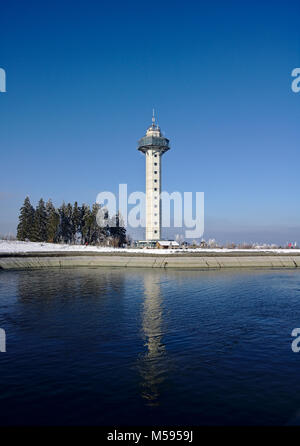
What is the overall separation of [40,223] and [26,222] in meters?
4.75

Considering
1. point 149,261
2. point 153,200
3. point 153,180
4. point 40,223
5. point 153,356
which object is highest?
point 153,180

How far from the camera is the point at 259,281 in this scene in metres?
37.6

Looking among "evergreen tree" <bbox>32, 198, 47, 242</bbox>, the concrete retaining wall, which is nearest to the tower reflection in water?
the concrete retaining wall

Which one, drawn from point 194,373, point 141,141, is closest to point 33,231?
point 141,141

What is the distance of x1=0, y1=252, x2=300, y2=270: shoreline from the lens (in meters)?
55.9

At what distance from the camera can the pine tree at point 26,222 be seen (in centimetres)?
11012

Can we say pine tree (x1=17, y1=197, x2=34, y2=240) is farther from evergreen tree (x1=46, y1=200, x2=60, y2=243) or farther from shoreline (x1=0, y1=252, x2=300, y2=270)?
shoreline (x1=0, y1=252, x2=300, y2=270)

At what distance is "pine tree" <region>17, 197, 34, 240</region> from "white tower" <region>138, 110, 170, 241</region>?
41.8m

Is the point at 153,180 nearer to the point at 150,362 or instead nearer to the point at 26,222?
the point at 26,222

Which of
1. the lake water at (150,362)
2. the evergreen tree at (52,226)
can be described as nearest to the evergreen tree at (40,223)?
the evergreen tree at (52,226)

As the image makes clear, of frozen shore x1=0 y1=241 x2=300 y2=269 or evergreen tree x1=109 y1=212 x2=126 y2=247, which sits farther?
evergreen tree x1=109 y1=212 x2=126 y2=247

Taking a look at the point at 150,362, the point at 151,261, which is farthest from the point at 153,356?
the point at 151,261

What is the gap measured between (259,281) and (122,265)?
27256 millimetres

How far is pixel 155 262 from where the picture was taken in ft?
188
